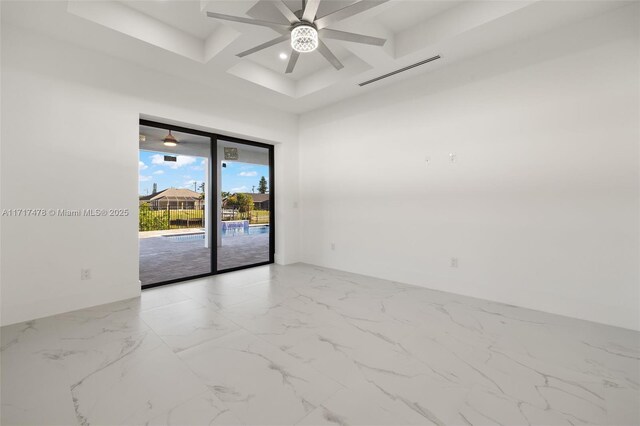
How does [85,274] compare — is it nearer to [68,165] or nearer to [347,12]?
[68,165]

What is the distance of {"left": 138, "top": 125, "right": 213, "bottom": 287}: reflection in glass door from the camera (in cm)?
422

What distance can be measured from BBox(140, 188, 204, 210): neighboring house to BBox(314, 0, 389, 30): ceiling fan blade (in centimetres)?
A: 345

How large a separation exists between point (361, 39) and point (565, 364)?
3110 mm

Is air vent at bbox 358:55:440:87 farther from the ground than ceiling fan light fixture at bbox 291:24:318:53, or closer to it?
farther from the ground

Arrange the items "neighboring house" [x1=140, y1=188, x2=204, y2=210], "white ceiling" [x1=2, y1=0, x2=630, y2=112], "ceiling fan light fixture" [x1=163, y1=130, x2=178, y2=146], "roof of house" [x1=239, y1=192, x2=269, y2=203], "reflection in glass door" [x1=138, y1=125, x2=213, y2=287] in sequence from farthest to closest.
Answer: "roof of house" [x1=239, y1=192, x2=269, y2=203], "ceiling fan light fixture" [x1=163, y1=130, x2=178, y2=146], "neighboring house" [x1=140, y1=188, x2=204, y2=210], "reflection in glass door" [x1=138, y1=125, x2=213, y2=287], "white ceiling" [x1=2, y1=0, x2=630, y2=112]

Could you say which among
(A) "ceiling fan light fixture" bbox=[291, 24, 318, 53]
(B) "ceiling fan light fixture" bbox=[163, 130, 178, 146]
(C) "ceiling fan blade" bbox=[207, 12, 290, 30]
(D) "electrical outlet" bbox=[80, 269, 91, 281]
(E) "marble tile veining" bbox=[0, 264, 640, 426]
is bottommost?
(E) "marble tile veining" bbox=[0, 264, 640, 426]

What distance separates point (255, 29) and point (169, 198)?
3192 millimetres

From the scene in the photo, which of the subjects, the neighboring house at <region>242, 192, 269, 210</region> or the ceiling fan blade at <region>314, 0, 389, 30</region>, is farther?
the neighboring house at <region>242, 192, 269, 210</region>

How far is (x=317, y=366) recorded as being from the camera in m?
1.96

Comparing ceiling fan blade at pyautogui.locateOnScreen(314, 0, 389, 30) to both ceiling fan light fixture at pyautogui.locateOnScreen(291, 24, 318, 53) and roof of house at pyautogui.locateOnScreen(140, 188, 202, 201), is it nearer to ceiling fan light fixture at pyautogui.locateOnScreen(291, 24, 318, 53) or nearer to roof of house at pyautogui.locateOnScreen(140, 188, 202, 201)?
ceiling fan light fixture at pyautogui.locateOnScreen(291, 24, 318, 53)

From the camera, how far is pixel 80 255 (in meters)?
3.08

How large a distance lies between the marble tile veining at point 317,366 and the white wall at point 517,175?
1.73ft

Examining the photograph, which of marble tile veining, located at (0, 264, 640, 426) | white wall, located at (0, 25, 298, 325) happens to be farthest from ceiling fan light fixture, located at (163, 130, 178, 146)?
marble tile veining, located at (0, 264, 640, 426)

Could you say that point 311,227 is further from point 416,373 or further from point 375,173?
point 416,373
